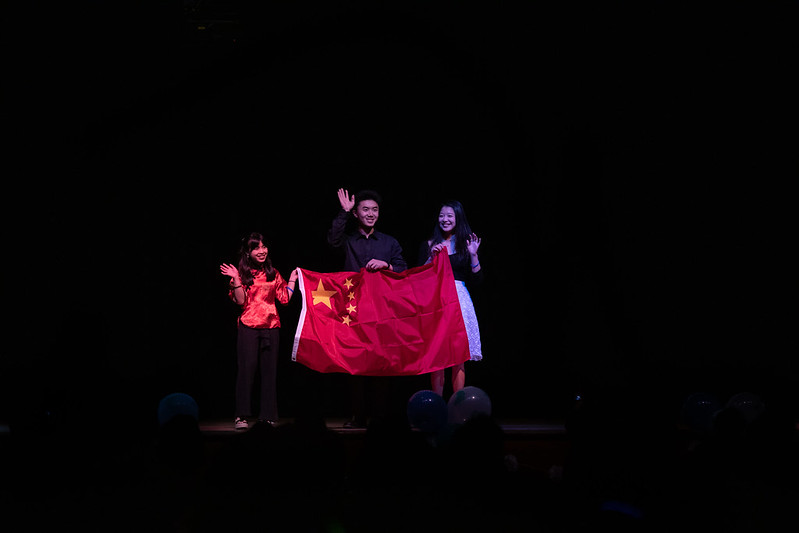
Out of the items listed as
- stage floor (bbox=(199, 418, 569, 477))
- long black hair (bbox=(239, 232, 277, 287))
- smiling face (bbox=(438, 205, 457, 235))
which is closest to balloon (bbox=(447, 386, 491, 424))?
stage floor (bbox=(199, 418, 569, 477))

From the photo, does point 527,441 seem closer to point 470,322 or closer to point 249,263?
point 470,322

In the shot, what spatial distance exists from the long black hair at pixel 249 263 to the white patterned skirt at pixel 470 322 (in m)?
1.49

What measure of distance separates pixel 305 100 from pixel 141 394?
9.56ft

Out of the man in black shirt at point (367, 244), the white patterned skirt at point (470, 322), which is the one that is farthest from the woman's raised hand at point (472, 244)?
the man in black shirt at point (367, 244)

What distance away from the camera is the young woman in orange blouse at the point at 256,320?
5449mm

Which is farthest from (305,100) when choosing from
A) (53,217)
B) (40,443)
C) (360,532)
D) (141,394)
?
(360,532)

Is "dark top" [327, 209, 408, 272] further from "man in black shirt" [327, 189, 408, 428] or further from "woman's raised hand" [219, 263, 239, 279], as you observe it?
"woman's raised hand" [219, 263, 239, 279]

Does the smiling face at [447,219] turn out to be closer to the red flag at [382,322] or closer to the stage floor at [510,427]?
the red flag at [382,322]

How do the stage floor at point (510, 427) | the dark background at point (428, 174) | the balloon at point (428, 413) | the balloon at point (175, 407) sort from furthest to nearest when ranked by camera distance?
1. the dark background at point (428, 174)
2. the stage floor at point (510, 427)
3. the balloon at point (428, 413)
4. the balloon at point (175, 407)

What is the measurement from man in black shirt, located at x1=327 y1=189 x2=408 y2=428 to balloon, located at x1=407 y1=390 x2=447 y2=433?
0.69 meters

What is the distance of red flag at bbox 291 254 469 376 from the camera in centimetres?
552

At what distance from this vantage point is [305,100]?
20.9ft

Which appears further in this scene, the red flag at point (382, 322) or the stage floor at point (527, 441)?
the red flag at point (382, 322)

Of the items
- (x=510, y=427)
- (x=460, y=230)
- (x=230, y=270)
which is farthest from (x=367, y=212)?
(x=510, y=427)
